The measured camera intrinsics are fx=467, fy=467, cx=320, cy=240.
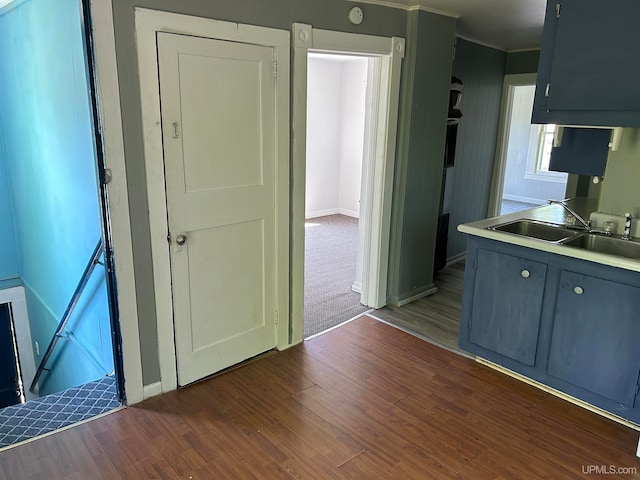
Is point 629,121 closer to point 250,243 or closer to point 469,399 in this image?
point 469,399

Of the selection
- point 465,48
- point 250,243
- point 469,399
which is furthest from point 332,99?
point 469,399

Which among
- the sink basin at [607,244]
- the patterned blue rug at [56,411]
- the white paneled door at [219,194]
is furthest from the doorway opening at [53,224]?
the sink basin at [607,244]

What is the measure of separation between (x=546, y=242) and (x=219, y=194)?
1869mm

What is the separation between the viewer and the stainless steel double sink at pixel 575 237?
2.70 m

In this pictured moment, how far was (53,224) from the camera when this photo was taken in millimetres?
3725

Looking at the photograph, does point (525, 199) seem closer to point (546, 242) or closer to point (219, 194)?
point (546, 242)

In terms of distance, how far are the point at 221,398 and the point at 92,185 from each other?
1479 millimetres

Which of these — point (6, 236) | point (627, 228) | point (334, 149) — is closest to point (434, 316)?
point (627, 228)

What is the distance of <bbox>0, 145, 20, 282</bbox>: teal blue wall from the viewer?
15.5ft

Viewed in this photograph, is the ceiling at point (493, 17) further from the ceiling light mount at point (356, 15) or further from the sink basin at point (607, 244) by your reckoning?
the sink basin at point (607, 244)

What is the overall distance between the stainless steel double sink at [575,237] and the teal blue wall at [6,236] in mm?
4655

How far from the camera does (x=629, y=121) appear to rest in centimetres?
244

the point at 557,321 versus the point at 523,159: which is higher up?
the point at 523,159

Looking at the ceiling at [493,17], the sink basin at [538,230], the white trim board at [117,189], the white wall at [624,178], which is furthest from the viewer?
the ceiling at [493,17]
